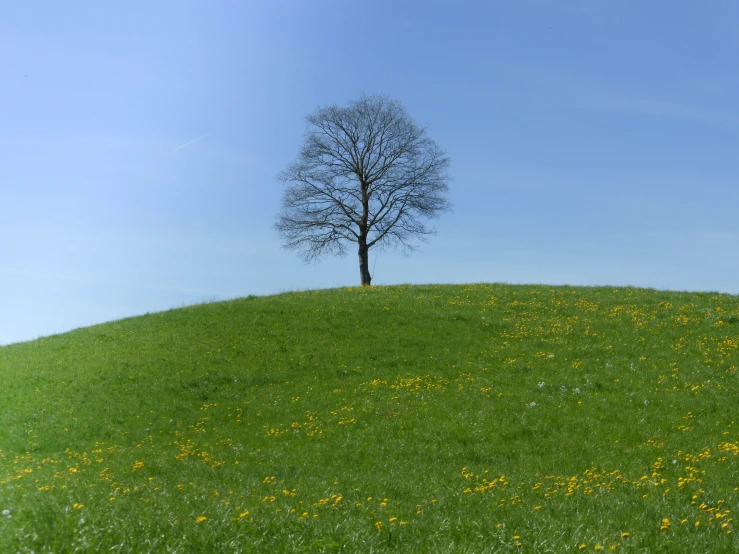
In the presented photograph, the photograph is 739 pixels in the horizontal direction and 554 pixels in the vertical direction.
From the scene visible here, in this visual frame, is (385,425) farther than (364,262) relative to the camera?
No

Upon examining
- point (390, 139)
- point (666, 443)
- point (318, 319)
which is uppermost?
point (390, 139)

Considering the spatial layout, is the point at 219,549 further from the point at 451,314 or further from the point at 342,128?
the point at 342,128

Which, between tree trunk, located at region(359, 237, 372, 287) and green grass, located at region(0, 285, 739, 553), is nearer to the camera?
green grass, located at region(0, 285, 739, 553)

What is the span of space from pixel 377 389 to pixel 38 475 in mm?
11589

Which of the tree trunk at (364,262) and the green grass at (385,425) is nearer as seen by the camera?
the green grass at (385,425)

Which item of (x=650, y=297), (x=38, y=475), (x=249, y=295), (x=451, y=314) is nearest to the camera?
(x=38, y=475)

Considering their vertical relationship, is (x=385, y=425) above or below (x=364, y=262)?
below

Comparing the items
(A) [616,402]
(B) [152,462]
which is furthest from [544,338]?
(B) [152,462]

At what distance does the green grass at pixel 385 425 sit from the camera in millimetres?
8352

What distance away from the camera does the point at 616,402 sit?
1967 centimetres

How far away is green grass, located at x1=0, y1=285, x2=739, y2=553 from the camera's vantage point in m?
8.35

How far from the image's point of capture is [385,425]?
18859 mm

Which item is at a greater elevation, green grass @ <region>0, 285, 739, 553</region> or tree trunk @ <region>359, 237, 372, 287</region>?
tree trunk @ <region>359, 237, 372, 287</region>

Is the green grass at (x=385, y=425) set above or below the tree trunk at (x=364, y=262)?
below
